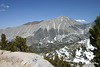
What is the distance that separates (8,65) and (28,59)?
2410 mm

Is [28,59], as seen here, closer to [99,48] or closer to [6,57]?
[6,57]

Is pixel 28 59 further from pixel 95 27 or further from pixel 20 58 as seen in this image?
pixel 95 27

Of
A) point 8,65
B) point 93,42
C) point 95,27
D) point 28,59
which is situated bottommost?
point 8,65

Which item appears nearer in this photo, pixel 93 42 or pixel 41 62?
pixel 41 62

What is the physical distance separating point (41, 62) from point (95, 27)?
13895 mm

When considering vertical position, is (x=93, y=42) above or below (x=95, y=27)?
below

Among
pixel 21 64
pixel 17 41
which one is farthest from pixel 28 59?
pixel 17 41

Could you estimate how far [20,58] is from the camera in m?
11.1

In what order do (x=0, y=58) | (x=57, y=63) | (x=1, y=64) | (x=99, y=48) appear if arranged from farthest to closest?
(x=57, y=63) → (x=99, y=48) → (x=0, y=58) → (x=1, y=64)

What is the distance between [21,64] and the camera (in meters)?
10.6

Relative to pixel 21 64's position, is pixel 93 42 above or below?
above

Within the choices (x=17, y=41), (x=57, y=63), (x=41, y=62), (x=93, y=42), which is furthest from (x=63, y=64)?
(x=41, y=62)

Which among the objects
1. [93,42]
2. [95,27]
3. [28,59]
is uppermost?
[95,27]

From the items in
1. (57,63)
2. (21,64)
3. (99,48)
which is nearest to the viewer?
(21,64)
